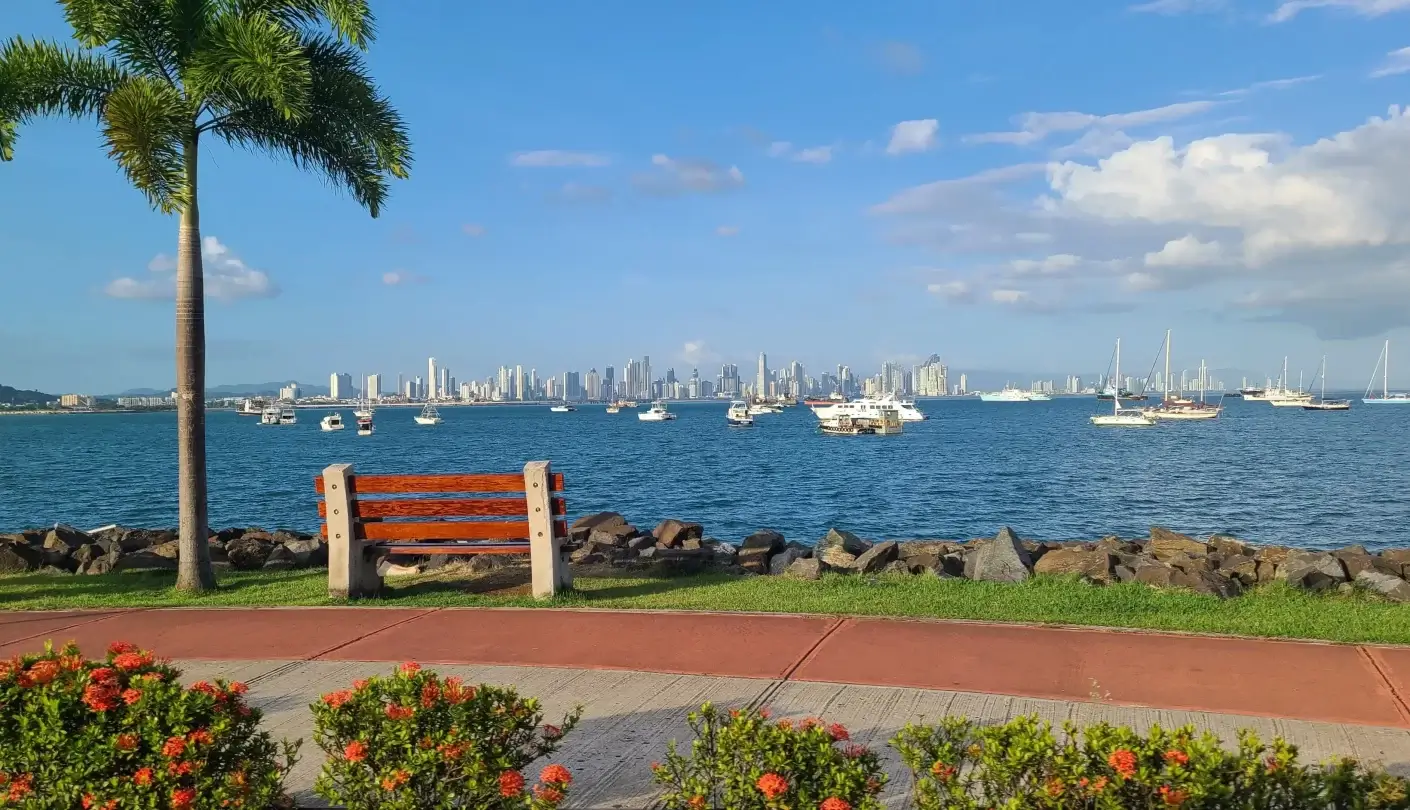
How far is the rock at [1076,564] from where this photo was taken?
10.8 m

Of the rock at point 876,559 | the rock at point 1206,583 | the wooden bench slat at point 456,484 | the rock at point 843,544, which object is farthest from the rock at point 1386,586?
the wooden bench slat at point 456,484

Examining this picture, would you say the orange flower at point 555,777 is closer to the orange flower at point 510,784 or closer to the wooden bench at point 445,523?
the orange flower at point 510,784

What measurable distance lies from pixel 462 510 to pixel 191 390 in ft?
11.7

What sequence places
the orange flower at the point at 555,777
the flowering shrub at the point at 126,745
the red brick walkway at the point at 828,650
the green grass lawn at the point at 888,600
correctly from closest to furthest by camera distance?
the orange flower at the point at 555,777 → the flowering shrub at the point at 126,745 → the red brick walkway at the point at 828,650 → the green grass lawn at the point at 888,600

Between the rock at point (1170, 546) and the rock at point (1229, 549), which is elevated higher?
the rock at point (1229, 549)

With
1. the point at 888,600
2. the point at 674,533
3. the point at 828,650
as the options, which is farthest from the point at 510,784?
the point at 674,533

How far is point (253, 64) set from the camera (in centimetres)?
1002

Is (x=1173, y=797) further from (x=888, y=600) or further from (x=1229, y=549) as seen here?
(x=1229, y=549)

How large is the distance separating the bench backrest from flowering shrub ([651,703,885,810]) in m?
5.51

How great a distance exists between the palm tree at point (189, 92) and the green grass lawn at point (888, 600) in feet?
3.70

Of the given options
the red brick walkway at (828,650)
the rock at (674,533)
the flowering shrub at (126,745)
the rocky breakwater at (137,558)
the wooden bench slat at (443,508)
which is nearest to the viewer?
the flowering shrub at (126,745)

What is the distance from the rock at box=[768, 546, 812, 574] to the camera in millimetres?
12297

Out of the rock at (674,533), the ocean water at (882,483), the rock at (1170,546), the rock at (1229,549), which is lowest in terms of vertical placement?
the ocean water at (882,483)

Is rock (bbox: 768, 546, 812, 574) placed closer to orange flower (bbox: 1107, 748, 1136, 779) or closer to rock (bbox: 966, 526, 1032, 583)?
rock (bbox: 966, 526, 1032, 583)
